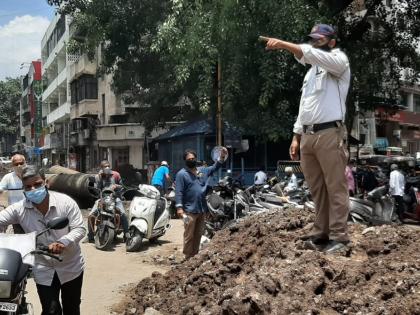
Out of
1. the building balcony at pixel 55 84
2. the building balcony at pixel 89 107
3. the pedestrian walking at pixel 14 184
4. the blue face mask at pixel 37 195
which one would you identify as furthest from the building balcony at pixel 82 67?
the blue face mask at pixel 37 195

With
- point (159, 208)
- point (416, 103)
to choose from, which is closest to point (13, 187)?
point (159, 208)

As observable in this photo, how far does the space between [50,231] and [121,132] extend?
35.6 metres

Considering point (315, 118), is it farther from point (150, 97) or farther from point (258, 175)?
point (150, 97)

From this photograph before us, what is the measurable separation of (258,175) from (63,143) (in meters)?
40.9

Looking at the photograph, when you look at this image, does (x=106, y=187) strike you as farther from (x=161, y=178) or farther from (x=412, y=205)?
(x=412, y=205)

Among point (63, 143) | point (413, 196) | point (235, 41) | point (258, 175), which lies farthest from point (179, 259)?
point (63, 143)

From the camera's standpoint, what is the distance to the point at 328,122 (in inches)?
177

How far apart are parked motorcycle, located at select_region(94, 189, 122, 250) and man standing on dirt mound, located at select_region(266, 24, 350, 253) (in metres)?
6.10

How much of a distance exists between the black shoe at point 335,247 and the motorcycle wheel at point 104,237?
6106 millimetres

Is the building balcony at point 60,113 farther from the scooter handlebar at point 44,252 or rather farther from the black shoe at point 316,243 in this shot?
the scooter handlebar at point 44,252

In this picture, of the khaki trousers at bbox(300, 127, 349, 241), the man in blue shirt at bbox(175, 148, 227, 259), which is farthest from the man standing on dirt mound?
the man in blue shirt at bbox(175, 148, 227, 259)

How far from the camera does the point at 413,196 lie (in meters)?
14.0

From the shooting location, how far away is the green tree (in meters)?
78.3

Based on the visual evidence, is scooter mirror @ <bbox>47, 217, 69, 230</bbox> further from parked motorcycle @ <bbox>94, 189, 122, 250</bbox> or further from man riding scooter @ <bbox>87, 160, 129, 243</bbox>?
man riding scooter @ <bbox>87, 160, 129, 243</bbox>
